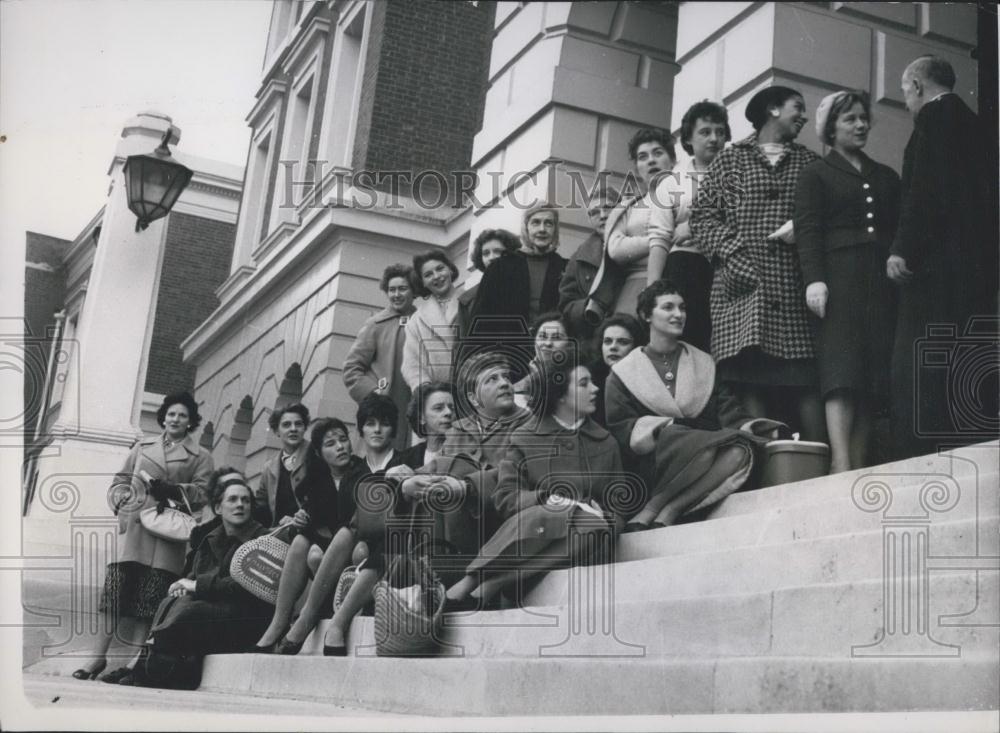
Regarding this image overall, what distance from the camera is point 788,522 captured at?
4605 millimetres

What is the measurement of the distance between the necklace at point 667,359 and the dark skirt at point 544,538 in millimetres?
970

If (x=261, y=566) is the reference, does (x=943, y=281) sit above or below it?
above

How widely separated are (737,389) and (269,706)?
2.48 meters

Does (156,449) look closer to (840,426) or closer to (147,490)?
(147,490)

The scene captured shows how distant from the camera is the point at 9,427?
6012mm

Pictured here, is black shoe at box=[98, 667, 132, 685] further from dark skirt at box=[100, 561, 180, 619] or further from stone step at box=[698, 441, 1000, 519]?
stone step at box=[698, 441, 1000, 519]

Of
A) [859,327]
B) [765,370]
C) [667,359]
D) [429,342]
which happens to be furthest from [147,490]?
[859,327]

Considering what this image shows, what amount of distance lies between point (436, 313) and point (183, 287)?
1.68 metres

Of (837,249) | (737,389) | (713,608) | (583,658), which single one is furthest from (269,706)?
(837,249)

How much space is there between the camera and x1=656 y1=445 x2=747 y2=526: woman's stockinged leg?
5.35 m

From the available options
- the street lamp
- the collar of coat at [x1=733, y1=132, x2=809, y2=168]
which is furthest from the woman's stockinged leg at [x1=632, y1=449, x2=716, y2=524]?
the street lamp

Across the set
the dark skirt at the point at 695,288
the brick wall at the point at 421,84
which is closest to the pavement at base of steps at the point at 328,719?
the dark skirt at the point at 695,288

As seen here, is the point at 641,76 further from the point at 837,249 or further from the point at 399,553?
the point at 399,553

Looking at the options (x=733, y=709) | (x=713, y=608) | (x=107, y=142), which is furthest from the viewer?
(x=107, y=142)
